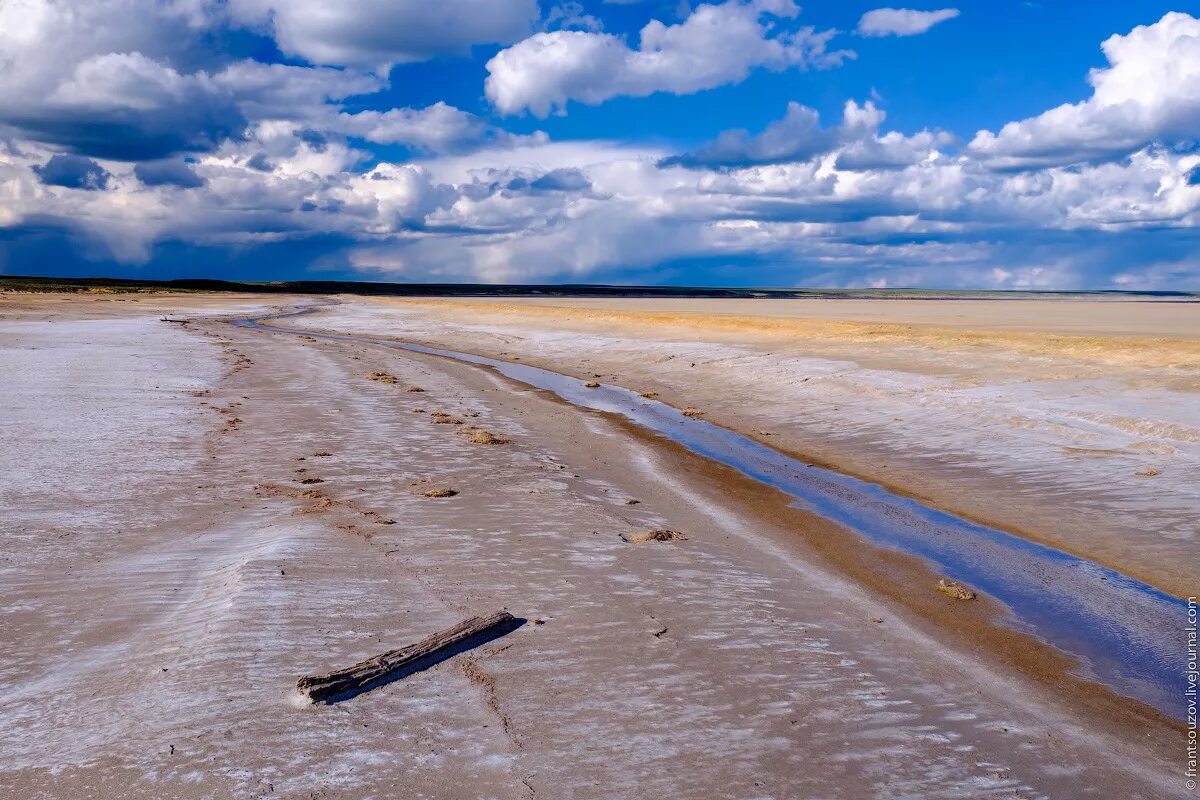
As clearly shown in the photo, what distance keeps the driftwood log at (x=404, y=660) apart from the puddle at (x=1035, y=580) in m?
4.42

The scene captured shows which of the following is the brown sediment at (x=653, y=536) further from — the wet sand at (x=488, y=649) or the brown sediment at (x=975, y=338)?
the brown sediment at (x=975, y=338)

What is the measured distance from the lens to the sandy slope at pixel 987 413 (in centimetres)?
1123

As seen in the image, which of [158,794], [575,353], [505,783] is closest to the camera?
[158,794]

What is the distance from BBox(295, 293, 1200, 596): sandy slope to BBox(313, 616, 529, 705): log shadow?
666 cm

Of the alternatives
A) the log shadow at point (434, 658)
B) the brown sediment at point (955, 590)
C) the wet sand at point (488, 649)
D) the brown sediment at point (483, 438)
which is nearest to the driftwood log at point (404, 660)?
the log shadow at point (434, 658)

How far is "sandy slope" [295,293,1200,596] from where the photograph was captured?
1123 cm

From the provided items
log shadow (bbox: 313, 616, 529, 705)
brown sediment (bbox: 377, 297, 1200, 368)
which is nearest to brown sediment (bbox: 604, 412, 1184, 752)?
log shadow (bbox: 313, 616, 529, 705)

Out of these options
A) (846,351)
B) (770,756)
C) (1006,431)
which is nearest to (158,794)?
→ (770,756)

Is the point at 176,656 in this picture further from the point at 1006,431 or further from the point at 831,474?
the point at 1006,431

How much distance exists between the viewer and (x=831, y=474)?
1435 centimetres

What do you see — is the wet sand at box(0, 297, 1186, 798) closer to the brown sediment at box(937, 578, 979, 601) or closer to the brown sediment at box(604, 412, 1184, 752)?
the brown sediment at box(604, 412, 1184, 752)

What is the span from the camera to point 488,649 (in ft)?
20.2

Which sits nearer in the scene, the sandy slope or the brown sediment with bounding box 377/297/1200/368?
the sandy slope

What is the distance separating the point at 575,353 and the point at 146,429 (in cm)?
2389
